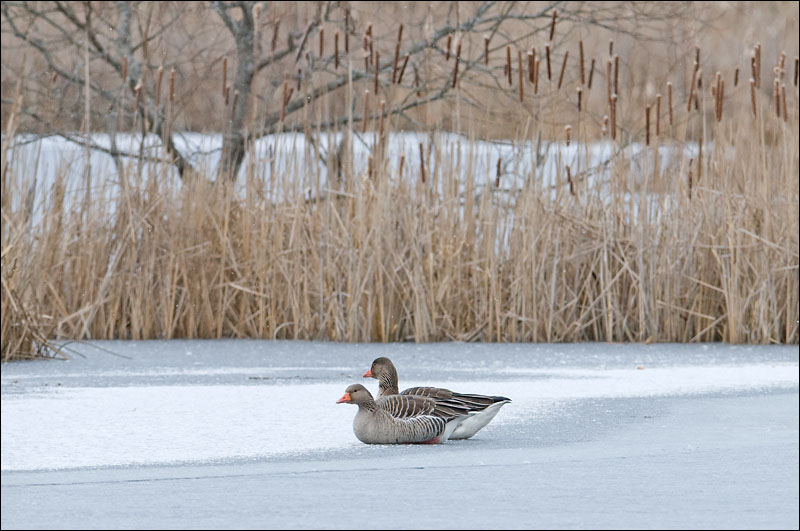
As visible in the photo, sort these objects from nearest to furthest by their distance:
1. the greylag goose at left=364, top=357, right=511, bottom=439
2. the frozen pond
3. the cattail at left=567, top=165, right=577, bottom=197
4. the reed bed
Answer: the frozen pond
the greylag goose at left=364, top=357, right=511, bottom=439
the cattail at left=567, top=165, right=577, bottom=197
the reed bed

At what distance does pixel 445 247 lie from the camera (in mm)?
6434

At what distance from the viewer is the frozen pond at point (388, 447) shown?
2.48 meters

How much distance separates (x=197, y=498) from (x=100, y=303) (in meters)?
4.05

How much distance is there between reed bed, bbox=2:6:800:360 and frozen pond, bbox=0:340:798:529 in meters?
0.57

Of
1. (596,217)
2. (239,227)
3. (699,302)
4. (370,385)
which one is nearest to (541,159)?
(596,217)

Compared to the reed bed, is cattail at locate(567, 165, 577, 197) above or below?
above

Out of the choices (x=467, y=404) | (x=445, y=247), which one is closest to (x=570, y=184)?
(x=445, y=247)

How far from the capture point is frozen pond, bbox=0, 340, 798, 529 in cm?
248

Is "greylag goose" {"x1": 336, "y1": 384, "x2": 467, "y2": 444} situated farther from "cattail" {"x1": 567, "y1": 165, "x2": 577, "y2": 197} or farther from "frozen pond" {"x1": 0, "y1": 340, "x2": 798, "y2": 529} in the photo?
"cattail" {"x1": 567, "y1": 165, "x2": 577, "y2": 197}

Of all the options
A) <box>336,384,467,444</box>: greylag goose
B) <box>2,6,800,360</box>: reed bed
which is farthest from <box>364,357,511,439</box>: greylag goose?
<box>2,6,800,360</box>: reed bed

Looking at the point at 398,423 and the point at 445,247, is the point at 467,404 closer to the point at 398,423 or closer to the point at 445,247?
the point at 398,423

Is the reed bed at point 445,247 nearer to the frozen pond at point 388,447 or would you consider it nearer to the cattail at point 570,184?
the cattail at point 570,184

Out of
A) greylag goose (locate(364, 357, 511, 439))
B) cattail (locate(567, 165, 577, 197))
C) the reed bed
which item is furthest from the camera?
the reed bed

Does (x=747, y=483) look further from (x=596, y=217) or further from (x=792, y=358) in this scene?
(x=596, y=217)
